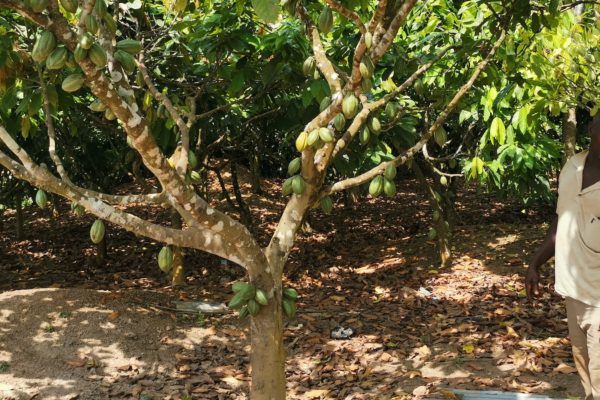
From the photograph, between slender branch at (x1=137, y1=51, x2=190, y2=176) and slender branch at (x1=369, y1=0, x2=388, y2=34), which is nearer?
slender branch at (x1=369, y1=0, x2=388, y2=34)

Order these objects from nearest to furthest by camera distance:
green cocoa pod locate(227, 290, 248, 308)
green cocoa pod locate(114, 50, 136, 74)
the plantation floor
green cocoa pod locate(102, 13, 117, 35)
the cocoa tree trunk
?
green cocoa pod locate(114, 50, 136, 74) < green cocoa pod locate(102, 13, 117, 35) < green cocoa pod locate(227, 290, 248, 308) < the plantation floor < the cocoa tree trunk

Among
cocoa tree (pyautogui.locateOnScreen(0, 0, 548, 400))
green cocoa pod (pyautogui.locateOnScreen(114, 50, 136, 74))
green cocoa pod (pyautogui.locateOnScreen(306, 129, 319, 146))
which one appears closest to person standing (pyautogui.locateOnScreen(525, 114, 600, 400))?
cocoa tree (pyautogui.locateOnScreen(0, 0, 548, 400))

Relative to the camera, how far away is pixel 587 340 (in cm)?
286

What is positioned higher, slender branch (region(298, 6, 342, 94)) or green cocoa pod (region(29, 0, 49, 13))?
slender branch (region(298, 6, 342, 94))

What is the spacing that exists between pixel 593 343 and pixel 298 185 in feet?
4.38

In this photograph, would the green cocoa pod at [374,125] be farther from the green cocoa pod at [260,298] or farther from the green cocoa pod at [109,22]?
the green cocoa pod at [109,22]

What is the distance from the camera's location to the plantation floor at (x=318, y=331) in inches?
168

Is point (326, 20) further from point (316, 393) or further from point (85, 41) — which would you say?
point (316, 393)

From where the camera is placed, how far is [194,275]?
24.2 ft

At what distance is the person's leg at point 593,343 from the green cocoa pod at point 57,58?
7.15ft

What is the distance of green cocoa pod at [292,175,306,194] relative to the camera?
9.34 ft

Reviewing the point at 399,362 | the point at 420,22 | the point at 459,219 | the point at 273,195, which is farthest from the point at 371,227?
the point at 399,362

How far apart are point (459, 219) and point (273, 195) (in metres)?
3.40

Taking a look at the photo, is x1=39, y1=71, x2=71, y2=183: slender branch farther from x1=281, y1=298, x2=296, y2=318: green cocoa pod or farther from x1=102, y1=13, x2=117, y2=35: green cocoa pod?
x1=281, y1=298, x2=296, y2=318: green cocoa pod
